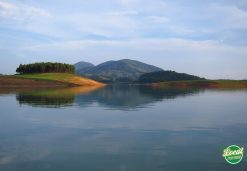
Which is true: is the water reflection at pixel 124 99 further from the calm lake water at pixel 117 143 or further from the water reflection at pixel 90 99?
the calm lake water at pixel 117 143

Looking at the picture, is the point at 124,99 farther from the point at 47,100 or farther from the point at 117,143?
the point at 117,143

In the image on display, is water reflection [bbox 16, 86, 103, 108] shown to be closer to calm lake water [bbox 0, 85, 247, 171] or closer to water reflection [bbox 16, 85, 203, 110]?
water reflection [bbox 16, 85, 203, 110]

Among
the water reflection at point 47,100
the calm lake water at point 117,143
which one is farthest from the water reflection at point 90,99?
the calm lake water at point 117,143

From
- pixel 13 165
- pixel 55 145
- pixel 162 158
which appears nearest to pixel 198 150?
pixel 162 158

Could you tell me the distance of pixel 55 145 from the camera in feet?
95.9

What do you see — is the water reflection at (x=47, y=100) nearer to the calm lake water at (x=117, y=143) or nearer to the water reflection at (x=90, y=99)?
the water reflection at (x=90, y=99)

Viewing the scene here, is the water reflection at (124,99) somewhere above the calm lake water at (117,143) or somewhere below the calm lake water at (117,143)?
above

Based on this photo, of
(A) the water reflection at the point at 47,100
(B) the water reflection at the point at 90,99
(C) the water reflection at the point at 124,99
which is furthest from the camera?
(C) the water reflection at the point at 124,99

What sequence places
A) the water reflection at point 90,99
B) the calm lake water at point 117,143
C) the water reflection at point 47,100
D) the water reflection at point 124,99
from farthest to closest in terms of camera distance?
the water reflection at point 124,99, the water reflection at point 90,99, the water reflection at point 47,100, the calm lake water at point 117,143

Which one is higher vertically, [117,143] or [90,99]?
[90,99]

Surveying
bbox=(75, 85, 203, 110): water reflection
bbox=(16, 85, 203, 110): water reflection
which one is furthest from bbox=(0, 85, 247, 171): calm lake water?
bbox=(75, 85, 203, 110): water reflection

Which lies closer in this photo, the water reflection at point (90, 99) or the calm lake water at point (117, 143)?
the calm lake water at point (117, 143)

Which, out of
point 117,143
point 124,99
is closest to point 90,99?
point 124,99

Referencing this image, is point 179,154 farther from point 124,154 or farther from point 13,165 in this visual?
point 13,165
